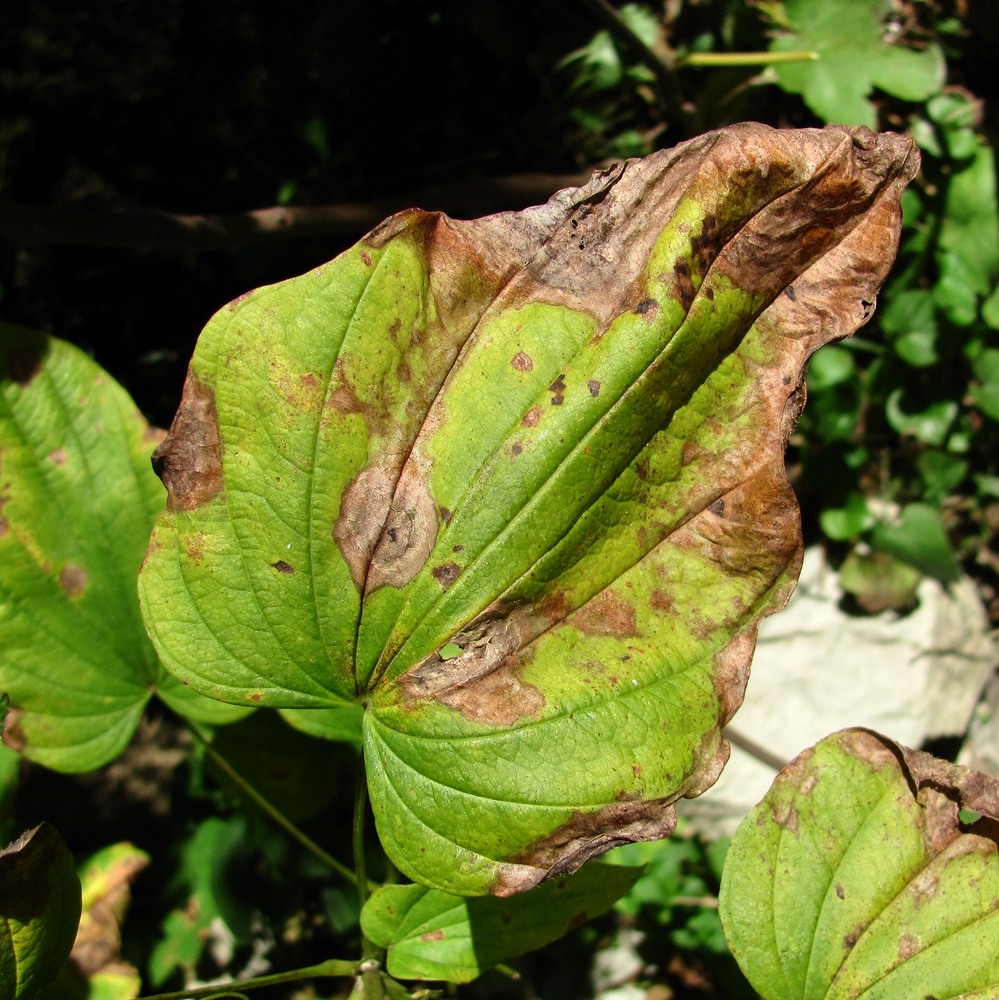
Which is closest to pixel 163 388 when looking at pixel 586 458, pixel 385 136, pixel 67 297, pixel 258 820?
pixel 67 297

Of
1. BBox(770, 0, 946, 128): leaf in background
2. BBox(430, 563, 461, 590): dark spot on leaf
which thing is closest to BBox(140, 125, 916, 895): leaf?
BBox(430, 563, 461, 590): dark spot on leaf

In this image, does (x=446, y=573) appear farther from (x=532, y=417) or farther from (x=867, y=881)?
(x=867, y=881)

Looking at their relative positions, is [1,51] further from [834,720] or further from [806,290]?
[834,720]

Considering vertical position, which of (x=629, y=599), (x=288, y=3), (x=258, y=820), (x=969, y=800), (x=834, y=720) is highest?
(x=288, y=3)

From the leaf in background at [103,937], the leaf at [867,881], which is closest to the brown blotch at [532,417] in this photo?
the leaf at [867,881]

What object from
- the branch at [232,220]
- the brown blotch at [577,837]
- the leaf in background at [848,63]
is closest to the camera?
the brown blotch at [577,837]

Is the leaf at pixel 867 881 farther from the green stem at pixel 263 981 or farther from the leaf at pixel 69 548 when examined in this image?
the leaf at pixel 69 548

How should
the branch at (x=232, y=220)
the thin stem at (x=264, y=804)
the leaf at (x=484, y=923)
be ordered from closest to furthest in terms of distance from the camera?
the leaf at (x=484, y=923) → the thin stem at (x=264, y=804) → the branch at (x=232, y=220)
